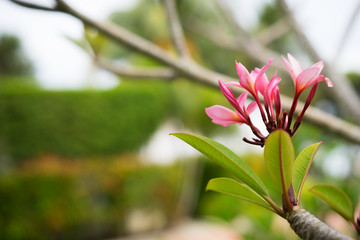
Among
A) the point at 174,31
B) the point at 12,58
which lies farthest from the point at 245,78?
the point at 12,58

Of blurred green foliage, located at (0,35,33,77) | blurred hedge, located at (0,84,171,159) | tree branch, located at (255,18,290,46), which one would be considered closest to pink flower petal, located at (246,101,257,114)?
tree branch, located at (255,18,290,46)

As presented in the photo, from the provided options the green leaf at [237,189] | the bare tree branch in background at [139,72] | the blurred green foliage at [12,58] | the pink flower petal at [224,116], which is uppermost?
the blurred green foliage at [12,58]

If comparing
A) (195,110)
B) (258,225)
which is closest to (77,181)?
(195,110)

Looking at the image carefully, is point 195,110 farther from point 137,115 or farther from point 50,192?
point 50,192

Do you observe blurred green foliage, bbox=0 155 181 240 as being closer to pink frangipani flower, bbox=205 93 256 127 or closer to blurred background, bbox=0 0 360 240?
blurred background, bbox=0 0 360 240

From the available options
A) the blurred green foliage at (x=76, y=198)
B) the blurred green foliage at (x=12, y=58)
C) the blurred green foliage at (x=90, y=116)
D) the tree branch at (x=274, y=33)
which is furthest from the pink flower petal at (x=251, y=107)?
the blurred green foliage at (x=12, y=58)

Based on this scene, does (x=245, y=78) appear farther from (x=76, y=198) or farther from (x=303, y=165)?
(x=76, y=198)

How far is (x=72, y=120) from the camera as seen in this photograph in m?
6.95

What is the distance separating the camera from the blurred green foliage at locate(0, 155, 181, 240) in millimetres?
4777

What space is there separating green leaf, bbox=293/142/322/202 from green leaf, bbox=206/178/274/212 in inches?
1.7

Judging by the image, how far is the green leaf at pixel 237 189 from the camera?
16.4 inches

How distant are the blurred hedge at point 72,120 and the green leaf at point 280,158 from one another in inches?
269

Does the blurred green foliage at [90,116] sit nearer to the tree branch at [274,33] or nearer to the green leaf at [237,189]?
the tree branch at [274,33]

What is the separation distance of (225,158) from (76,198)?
5.04 meters
